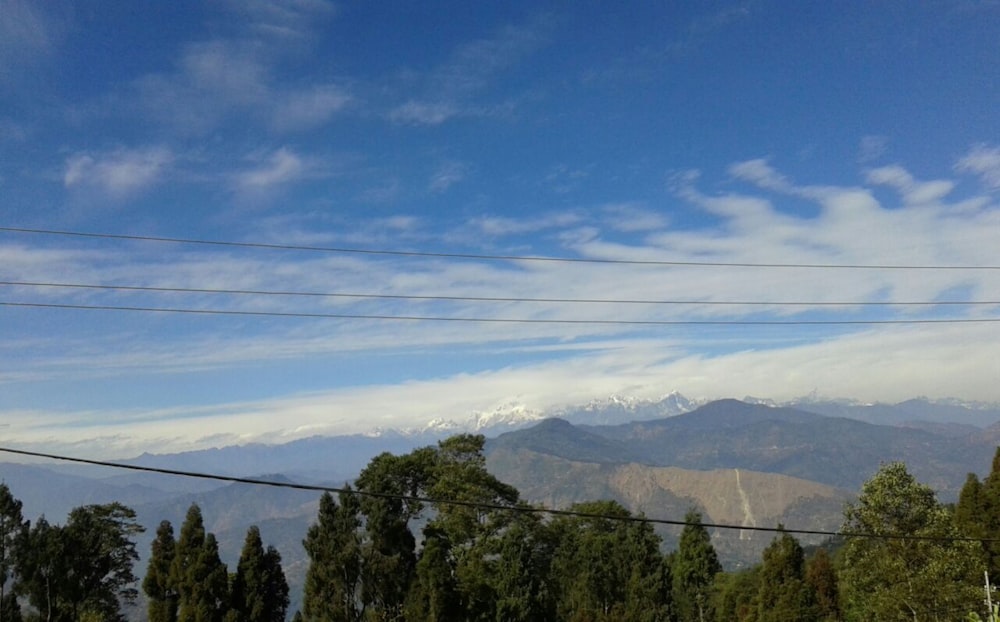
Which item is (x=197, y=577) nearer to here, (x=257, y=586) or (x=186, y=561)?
(x=186, y=561)

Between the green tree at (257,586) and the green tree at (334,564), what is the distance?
196cm

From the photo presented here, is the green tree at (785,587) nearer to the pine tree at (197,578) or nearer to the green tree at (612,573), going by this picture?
the green tree at (612,573)

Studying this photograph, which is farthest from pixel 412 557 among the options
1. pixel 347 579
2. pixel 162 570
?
pixel 162 570

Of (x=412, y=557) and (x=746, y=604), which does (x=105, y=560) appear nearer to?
(x=412, y=557)

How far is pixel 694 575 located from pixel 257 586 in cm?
3174

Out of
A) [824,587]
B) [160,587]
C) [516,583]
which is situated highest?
[160,587]

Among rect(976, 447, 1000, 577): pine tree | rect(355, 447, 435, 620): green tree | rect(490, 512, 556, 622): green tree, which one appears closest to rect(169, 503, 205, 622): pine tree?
rect(355, 447, 435, 620): green tree

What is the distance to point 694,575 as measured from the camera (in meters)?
50.9

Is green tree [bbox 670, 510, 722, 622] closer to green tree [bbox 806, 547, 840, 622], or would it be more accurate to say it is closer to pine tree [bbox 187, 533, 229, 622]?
green tree [bbox 806, 547, 840, 622]

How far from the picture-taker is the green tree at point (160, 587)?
115 ft

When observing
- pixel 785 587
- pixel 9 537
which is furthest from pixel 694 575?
pixel 9 537

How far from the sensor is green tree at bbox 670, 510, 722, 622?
50094 mm

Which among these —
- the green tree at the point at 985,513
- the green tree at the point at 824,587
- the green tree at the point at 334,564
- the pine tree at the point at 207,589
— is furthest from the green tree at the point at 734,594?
the pine tree at the point at 207,589

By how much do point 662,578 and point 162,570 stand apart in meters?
31.7
